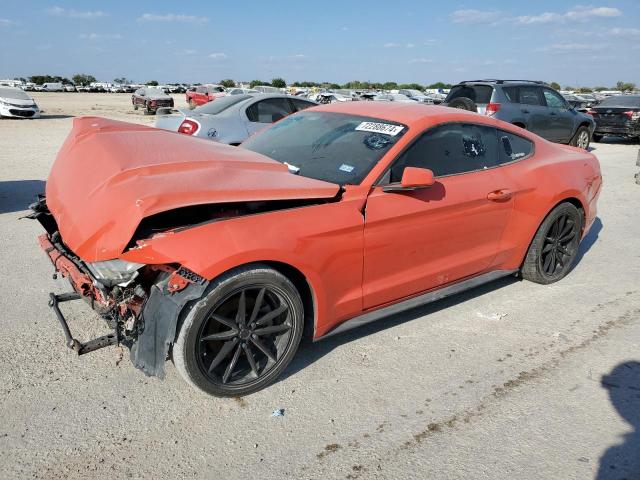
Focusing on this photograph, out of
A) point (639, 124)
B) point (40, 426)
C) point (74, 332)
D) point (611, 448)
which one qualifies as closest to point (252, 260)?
point (40, 426)

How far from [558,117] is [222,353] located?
42.3ft

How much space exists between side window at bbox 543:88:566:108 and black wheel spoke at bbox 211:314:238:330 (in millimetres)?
12663

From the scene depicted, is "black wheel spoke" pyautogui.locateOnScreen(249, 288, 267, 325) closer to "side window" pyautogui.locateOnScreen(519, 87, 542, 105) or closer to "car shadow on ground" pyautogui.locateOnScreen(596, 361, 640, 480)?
"car shadow on ground" pyautogui.locateOnScreen(596, 361, 640, 480)

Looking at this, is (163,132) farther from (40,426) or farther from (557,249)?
(557,249)

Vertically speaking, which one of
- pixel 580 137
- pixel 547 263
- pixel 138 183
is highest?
pixel 138 183

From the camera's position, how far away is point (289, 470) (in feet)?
8.23

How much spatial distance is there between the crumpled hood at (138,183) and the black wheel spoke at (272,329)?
2.47 ft

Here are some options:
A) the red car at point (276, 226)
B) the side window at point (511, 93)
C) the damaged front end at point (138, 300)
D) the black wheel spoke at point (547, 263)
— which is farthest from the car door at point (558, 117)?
the damaged front end at point (138, 300)

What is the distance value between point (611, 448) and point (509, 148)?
2453 mm

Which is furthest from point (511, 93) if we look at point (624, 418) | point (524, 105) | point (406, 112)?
point (624, 418)

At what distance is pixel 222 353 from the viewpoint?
2924mm

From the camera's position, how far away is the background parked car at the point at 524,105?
12133 millimetres

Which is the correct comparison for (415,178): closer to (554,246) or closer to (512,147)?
(512,147)

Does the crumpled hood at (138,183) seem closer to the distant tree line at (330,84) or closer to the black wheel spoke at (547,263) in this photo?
the black wheel spoke at (547,263)
